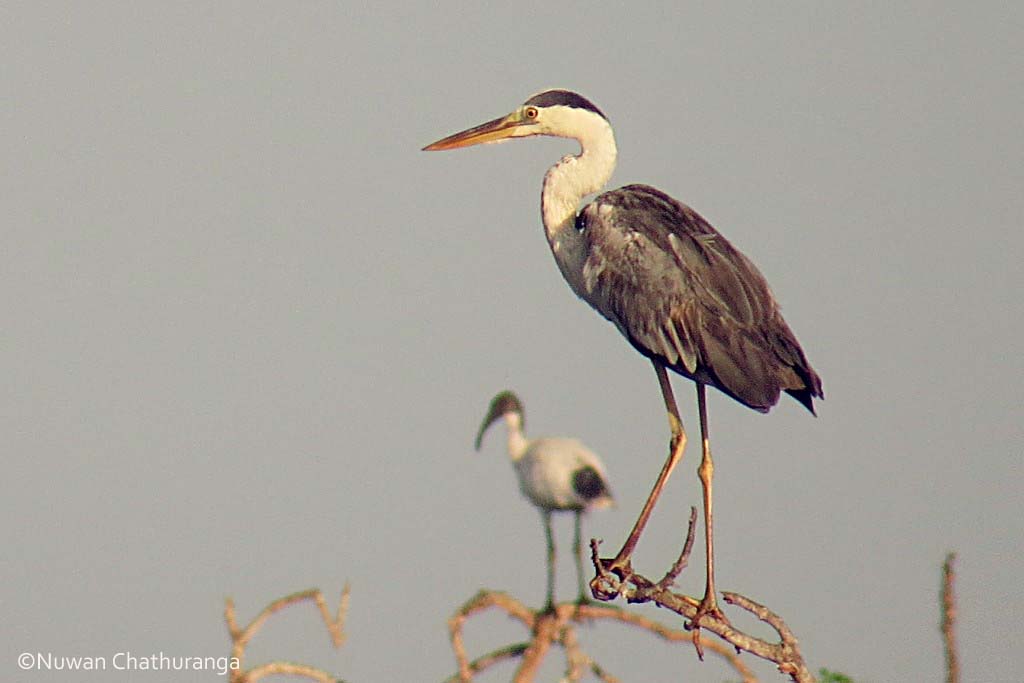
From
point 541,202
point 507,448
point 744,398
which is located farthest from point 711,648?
point 507,448

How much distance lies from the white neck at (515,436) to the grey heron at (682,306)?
3487 mm

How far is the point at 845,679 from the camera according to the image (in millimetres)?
7793

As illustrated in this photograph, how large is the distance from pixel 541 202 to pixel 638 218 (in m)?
1.11

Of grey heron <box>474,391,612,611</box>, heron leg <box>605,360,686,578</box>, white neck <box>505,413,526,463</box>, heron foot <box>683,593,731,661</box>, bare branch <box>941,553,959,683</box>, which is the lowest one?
bare branch <box>941,553,959,683</box>

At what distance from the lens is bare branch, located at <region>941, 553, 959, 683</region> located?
6137 millimetres

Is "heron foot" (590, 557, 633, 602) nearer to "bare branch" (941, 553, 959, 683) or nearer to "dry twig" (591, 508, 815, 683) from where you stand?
"dry twig" (591, 508, 815, 683)

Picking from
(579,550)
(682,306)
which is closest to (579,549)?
(579,550)

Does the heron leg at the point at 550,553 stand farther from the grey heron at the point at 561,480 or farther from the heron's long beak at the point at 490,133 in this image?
the heron's long beak at the point at 490,133

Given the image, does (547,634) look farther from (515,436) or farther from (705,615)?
(515,436)

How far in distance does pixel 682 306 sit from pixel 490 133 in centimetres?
243

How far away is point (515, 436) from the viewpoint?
13258 millimetres

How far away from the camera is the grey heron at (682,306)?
8.34 metres

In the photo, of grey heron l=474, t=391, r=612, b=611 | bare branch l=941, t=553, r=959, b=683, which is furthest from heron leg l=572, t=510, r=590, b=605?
bare branch l=941, t=553, r=959, b=683

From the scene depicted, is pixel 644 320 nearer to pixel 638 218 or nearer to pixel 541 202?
pixel 638 218
